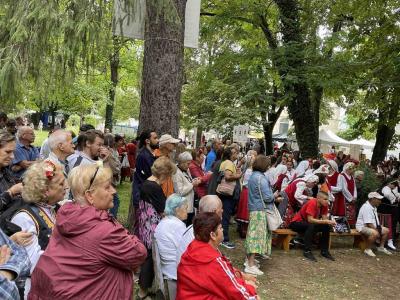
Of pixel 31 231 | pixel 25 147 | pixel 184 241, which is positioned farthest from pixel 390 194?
→ pixel 31 231

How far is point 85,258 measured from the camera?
96.6 inches

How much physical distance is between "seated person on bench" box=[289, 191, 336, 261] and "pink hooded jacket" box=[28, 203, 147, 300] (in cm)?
579

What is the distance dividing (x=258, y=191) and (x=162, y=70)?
236 cm

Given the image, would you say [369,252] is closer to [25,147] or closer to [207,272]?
[207,272]

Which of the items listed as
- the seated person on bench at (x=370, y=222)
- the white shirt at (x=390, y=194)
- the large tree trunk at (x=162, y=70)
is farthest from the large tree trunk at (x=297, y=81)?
the large tree trunk at (x=162, y=70)

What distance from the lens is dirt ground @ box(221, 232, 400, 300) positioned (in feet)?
20.1

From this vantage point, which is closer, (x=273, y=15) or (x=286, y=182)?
(x=286, y=182)

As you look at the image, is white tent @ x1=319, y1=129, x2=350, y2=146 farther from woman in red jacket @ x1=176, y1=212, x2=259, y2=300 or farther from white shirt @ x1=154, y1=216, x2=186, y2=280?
woman in red jacket @ x1=176, y1=212, x2=259, y2=300

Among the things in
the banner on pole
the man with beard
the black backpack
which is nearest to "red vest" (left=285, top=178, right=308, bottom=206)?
the banner on pole

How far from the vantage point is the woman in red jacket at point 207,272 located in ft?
10.3

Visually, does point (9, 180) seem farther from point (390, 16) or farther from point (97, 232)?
point (390, 16)

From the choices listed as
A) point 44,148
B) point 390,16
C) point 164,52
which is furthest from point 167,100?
point 390,16

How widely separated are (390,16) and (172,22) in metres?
6.94

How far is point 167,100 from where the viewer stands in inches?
244
